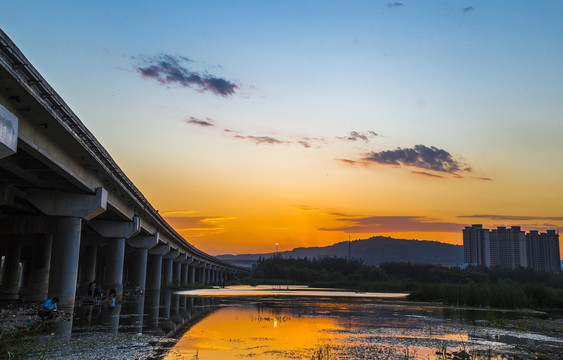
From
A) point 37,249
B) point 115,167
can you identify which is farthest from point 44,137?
point 37,249

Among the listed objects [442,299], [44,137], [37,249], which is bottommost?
[442,299]

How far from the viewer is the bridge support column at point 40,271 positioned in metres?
43.9

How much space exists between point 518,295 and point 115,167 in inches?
1346

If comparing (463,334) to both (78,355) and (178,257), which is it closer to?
(78,355)

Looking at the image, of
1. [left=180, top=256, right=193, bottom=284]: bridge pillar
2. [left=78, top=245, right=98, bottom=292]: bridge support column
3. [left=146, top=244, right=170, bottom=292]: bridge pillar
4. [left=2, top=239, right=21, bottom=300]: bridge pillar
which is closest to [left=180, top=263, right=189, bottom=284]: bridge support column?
[left=180, top=256, right=193, bottom=284]: bridge pillar

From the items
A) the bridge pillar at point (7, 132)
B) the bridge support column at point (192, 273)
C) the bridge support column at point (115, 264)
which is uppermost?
the bridge pillar at point (7, 132)

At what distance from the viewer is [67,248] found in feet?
105

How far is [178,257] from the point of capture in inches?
3565

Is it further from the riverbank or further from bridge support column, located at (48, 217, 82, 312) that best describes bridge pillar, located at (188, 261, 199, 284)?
the riverbank

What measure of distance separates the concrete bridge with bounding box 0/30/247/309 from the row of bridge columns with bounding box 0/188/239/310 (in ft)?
0.21

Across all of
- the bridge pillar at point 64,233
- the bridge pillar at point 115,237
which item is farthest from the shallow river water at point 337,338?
the bridge pillar at point 115,237

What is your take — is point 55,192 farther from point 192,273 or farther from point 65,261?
point 192,273

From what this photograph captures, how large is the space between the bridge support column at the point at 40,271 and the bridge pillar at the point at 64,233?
12.2 metres

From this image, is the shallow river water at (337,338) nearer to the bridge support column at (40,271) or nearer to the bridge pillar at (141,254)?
the bridge support column at (40,271)
